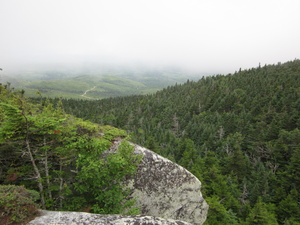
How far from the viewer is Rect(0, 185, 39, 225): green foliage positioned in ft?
17.5

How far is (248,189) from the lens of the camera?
137 ft

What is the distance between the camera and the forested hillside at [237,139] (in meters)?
33.4

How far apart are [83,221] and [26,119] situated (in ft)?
15.1

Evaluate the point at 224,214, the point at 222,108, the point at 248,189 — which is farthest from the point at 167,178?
the point at 222,108

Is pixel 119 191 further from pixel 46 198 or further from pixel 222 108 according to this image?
pixel 222 108

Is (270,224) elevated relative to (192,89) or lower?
lower

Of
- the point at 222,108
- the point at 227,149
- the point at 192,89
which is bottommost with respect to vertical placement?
the point at 227,149

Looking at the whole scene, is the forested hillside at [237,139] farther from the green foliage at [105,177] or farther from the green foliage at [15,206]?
the green foliage at [15,206]

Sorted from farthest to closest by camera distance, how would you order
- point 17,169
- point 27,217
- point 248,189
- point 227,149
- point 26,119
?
point 227,149 < point 248,189 < point 17,169 < point 26,119 < point 27,217

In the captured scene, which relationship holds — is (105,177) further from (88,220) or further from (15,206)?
(15,206)

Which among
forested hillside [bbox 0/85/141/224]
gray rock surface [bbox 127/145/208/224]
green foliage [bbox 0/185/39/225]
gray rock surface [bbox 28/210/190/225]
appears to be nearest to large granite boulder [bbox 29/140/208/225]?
gray rock surface [bbox 127/145/208/224]

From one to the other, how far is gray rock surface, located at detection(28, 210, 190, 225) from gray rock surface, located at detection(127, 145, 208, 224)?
431 cm

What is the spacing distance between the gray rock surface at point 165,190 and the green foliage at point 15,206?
554cm

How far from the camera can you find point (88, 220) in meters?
5.96
